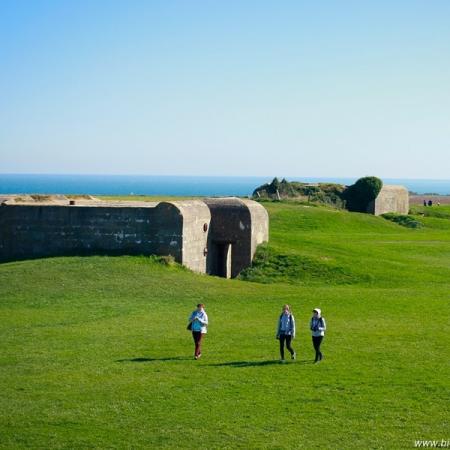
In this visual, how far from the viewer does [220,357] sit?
21.0 m

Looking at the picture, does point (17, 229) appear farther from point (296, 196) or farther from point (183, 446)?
point (296, 196)

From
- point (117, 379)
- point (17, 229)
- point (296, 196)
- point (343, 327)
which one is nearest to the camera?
point (117, 379)

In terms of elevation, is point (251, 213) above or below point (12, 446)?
above

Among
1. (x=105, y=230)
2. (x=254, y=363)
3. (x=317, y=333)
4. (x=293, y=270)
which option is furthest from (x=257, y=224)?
(x=254, y=363)

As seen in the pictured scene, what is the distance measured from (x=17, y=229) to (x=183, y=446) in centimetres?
2184

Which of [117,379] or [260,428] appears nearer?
[260,428]

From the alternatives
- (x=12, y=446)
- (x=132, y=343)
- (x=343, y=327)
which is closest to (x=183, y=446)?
(x=12, y=446)

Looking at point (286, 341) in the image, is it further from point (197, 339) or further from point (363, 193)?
point (363, 193)

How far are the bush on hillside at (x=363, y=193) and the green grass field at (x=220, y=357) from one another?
28.9 m

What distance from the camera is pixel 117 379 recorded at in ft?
62.1

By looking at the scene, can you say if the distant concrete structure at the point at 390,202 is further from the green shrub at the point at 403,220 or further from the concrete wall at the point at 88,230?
the concrete wall at the point at 88,230

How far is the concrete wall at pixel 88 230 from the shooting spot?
111 ft

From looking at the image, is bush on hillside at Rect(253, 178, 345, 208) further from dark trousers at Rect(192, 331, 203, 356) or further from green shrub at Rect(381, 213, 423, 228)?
dark trousers at Rect(192, 331, 203, 356)

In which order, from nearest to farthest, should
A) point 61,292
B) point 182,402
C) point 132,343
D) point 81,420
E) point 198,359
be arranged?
point 81,420, point 182,402, point 198,359, point 132,343, point 61,292
